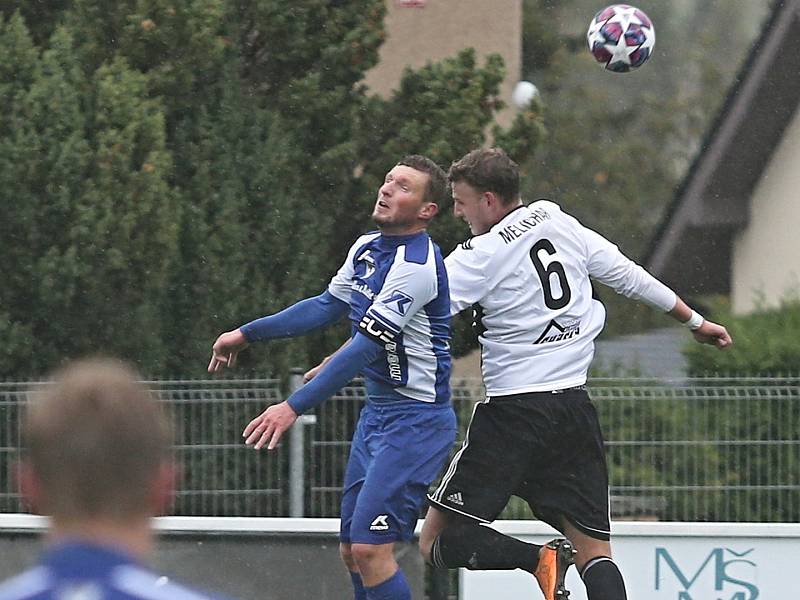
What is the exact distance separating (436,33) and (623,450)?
204 inches

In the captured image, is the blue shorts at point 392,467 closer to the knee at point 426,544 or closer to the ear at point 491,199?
the knee at point 426,544

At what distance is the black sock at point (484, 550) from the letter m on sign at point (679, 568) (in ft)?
A: 3.71

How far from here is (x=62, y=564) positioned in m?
2.11

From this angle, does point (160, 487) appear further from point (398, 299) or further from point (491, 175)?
point (491, 175)

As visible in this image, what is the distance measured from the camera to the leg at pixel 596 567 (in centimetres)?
584

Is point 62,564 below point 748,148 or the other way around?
below

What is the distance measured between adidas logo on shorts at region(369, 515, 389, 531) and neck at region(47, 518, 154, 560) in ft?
11.9

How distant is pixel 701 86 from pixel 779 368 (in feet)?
98.2

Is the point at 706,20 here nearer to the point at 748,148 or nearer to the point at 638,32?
the point at 748,148

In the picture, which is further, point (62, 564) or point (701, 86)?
point (701, 86)

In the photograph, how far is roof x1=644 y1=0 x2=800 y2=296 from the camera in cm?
1786

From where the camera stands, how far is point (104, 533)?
2.11 m

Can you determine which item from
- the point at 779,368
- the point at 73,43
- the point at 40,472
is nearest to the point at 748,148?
the point at 779,368

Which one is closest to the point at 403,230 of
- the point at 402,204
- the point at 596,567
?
the point at 402,204
